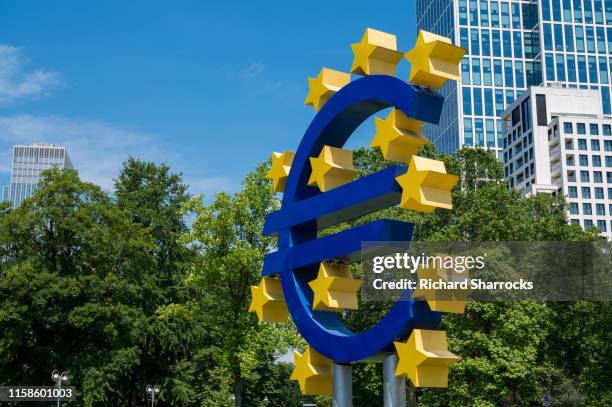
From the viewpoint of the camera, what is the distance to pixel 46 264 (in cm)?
3706

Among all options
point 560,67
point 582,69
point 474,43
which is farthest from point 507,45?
point 582,69

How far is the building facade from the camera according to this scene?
97812 mm

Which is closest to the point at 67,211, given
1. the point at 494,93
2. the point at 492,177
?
the point at 492,177

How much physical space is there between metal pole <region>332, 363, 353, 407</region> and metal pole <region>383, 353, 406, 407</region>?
4.79 ft

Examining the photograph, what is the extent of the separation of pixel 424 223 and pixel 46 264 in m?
18.7

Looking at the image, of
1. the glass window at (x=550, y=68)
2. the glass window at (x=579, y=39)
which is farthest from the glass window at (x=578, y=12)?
the glass window at (x=550, y=68)

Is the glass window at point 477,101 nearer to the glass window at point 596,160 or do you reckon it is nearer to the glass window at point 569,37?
the glass window at point 569,37

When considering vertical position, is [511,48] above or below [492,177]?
above

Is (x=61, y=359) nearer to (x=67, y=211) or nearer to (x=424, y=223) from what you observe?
(x=67, y=211)

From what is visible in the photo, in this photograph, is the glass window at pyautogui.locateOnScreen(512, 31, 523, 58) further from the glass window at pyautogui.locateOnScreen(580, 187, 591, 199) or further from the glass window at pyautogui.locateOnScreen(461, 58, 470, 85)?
the glass window at pyautogui.locateOnScreen(580, 187, 591, 199)

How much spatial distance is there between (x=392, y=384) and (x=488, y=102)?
10328cm

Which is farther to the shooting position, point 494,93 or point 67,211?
point 494,93

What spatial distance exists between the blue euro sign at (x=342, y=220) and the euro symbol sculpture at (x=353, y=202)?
21mm

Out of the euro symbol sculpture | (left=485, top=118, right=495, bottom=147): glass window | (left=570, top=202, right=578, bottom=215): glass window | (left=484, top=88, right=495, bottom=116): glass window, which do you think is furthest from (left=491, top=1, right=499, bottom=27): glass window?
the euro symbol sculpture
